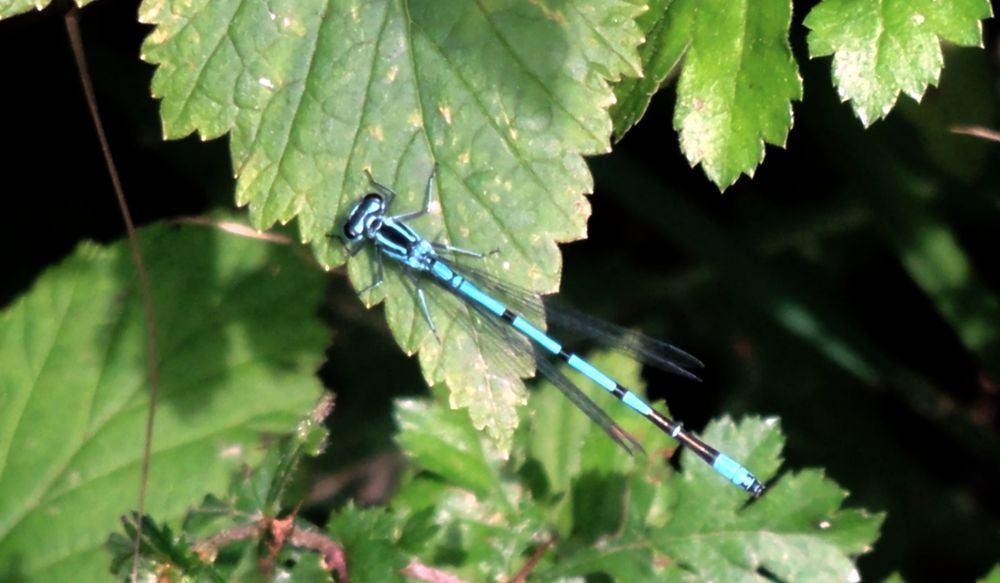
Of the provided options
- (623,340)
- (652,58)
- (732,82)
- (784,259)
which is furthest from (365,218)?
(784,259)

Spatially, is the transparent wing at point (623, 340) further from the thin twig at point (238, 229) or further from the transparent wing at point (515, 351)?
the thin twig at point (238, 229)

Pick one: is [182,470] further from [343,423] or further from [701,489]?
[701,489]

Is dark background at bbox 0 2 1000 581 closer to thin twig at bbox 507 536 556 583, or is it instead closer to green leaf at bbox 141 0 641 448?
thin twig at bbox 507 536 556 583

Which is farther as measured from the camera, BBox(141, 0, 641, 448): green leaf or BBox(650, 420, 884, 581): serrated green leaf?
BBox(650, 420, 884, 581): serrated green leaf

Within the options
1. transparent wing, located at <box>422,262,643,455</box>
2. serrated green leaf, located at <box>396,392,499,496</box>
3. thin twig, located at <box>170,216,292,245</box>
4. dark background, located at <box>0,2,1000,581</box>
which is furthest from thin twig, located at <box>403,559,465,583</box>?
dark background, located at <box>0,2,1000,581</box>

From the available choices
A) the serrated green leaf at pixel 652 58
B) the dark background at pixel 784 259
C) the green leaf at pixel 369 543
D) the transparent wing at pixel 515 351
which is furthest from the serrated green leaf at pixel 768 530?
the dark background at pixel 784 259

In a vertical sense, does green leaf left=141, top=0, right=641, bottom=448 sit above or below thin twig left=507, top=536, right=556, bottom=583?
above

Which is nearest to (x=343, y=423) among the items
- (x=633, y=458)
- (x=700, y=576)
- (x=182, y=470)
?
(x=182, y=470)
